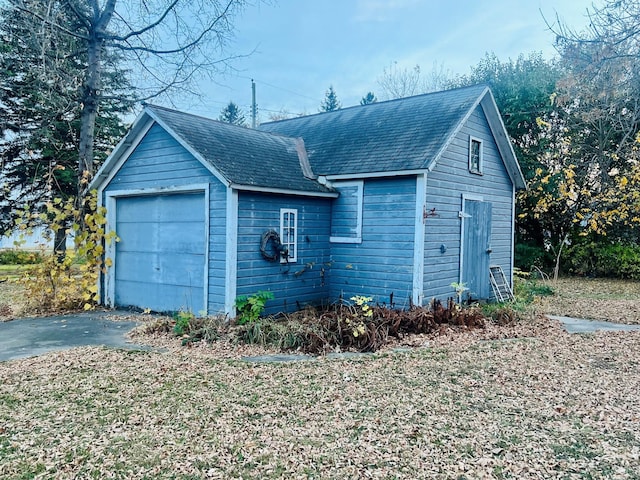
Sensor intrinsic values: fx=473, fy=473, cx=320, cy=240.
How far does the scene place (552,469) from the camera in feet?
10.7

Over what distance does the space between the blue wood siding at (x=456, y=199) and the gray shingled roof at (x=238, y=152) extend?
2.26 metres

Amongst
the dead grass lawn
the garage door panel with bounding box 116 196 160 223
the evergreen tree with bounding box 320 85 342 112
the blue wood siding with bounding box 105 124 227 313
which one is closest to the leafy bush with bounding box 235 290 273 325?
the blue wood siding with bounding box 105 124 227 313

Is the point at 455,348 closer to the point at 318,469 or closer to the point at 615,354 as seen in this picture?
the point at 615,354

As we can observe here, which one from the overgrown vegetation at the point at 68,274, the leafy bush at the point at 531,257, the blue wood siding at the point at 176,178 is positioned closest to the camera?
the blue wood siding at the point at 176,178

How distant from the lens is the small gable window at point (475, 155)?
33.5ft

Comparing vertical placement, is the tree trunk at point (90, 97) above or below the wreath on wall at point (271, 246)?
above

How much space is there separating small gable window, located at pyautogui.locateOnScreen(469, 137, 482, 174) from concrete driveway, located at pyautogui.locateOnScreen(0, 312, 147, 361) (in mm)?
7504

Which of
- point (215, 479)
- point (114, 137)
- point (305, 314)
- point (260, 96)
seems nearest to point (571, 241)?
point (305, 314)

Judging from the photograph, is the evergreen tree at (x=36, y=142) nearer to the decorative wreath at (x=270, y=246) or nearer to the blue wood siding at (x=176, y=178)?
the blue wood siding at (x=176, y=178)

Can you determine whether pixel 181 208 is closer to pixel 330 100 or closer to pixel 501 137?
pixel 501 137

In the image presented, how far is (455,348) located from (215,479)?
4413 millimetres

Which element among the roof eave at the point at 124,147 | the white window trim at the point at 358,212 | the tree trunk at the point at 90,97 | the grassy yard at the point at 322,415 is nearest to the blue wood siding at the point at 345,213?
the white window trim at the point at 358,212

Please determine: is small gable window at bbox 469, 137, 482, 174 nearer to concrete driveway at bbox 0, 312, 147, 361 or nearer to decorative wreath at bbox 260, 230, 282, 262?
decorative wreath at bbox 260, 230, 282, 262

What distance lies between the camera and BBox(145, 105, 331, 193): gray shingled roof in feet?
26.7
